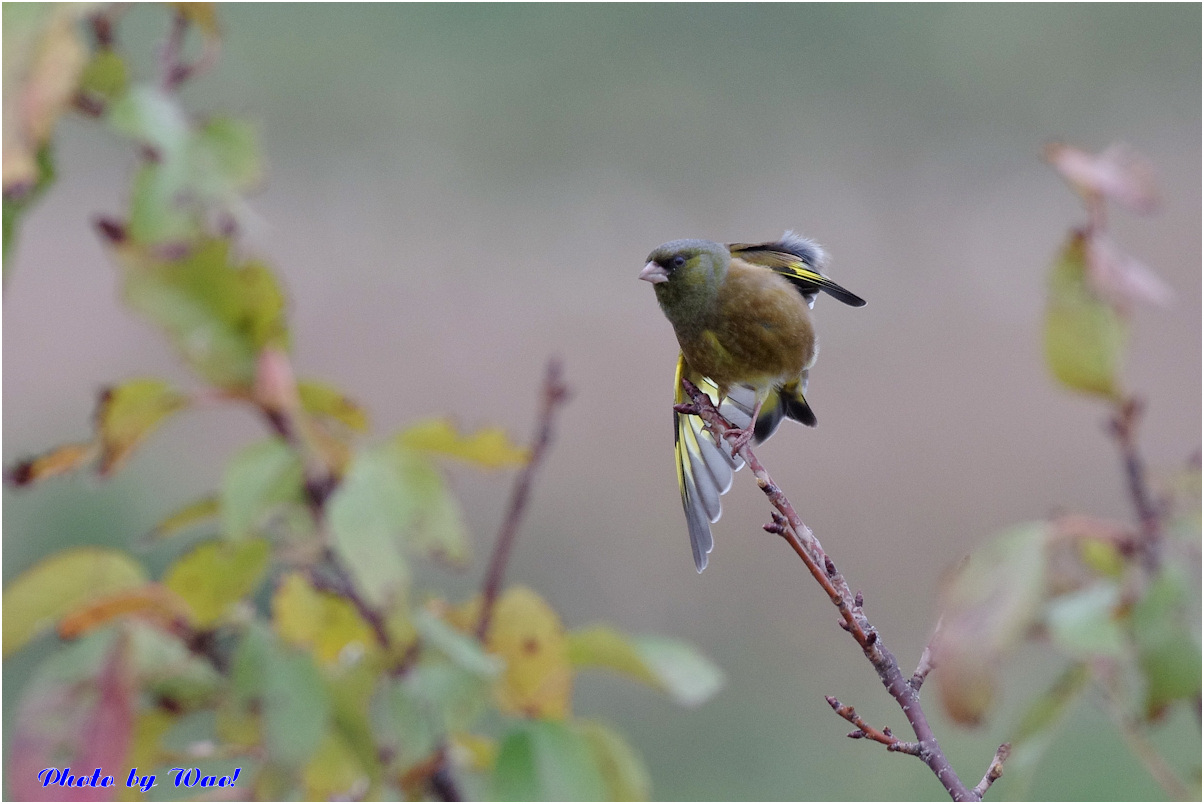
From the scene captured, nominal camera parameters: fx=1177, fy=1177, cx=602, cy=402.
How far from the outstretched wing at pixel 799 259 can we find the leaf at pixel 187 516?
0.57 metres

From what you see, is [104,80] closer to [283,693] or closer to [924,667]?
[283,693]

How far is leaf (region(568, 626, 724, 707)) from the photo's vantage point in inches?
41.3

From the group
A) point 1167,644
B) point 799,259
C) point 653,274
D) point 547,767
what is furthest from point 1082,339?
point 547,767

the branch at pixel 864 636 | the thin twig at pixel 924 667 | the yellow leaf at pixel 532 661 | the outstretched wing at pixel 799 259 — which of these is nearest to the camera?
the branch at pixel 864 636

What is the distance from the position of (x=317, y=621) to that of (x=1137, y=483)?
28.0 inches

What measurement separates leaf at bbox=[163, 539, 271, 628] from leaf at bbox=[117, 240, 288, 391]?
133 mm

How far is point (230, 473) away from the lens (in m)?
0.92

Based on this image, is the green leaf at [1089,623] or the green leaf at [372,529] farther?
the green leaf at [372,529]

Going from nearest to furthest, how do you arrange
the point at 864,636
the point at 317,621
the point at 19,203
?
the point at 864,636
the point at 19,203
the point at 317,621

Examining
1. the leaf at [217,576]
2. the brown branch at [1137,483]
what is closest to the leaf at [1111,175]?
Result: the brown branch at [1137,483]

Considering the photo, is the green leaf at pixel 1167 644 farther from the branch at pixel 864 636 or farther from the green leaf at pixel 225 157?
the green leaf at pixel 225 157

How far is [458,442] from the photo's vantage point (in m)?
0.96

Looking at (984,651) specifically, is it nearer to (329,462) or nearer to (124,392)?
(329,462)

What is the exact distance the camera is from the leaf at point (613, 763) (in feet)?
3.37
